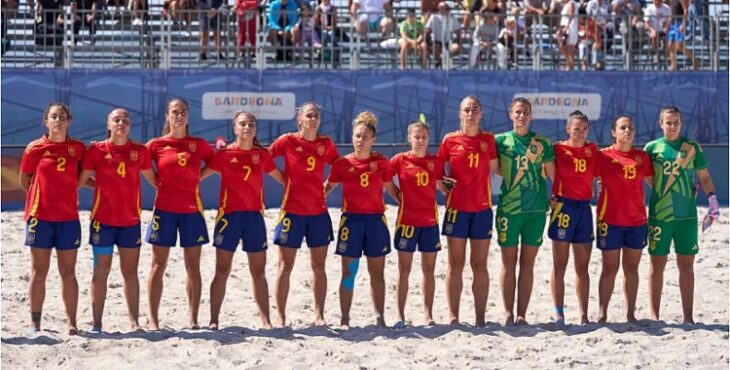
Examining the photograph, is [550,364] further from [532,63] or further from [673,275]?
[532,63]

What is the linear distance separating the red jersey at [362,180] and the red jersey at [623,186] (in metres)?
1.61

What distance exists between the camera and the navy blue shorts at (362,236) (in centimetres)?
1029

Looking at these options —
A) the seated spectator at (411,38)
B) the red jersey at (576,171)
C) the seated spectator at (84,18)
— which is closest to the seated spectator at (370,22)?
the seated spectator at (411,38)

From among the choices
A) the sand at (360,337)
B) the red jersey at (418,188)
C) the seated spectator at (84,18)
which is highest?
the seated spectator at (84,18)

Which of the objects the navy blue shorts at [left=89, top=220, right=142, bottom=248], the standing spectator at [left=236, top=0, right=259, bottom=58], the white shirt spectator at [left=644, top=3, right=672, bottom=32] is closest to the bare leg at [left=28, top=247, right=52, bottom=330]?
the navy blue shorts at [left=89, top=220, right=142, bottom=248]

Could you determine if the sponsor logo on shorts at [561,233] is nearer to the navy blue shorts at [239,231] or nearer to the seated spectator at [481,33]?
the navy blue shorts at [239,231]

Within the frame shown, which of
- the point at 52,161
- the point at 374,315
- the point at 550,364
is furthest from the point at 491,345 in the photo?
the point at 52,161

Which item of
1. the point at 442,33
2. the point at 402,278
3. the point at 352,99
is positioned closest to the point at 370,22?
the point at 442,33

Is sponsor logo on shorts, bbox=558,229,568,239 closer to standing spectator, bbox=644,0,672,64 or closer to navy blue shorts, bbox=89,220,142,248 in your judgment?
navy blue shorts, bbox=89,220,142,248

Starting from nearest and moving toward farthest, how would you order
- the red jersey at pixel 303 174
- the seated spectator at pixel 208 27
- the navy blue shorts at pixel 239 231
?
1. the navy blue shorts at pixel 239 231
2. the red jersey at pixel 303 174
3. the seated spectator at pixel 208 27

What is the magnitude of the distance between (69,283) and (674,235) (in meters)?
4.39

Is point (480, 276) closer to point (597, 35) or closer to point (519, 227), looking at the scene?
point (519, 227)

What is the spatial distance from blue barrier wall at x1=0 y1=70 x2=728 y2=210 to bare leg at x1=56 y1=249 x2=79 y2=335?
6.64m

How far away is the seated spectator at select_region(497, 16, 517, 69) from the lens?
17.8 m
